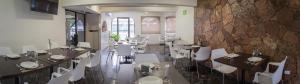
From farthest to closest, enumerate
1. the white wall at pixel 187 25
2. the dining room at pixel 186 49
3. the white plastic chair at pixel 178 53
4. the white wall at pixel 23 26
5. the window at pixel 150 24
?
the window at pixel 150 24
the white wall at pixel 187 25
the white plastic chair at pixel 178 53
the white wall at pixel 23 26
the dining room at pixel 186 49

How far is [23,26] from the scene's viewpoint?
552 centimetres

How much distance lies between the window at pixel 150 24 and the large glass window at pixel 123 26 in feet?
2.64

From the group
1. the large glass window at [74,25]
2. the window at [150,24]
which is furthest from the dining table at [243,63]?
the window at [150,24]

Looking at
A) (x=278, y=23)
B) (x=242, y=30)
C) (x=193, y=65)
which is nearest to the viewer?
(x=278, y=23)

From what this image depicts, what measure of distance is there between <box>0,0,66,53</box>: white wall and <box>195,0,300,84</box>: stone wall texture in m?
4.39

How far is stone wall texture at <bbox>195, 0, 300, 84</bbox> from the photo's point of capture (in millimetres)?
4242

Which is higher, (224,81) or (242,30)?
(242,30)

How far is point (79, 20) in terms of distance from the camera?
36.2ft

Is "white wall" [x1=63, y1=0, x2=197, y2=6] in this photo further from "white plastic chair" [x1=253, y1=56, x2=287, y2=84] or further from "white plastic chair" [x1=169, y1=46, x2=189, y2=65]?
"white plastic chair" [x1=253, y1=56, x2=287, y2=84]

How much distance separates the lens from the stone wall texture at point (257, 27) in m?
4.24

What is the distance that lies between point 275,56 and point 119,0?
408cm

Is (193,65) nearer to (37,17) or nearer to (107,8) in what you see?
(37,17)

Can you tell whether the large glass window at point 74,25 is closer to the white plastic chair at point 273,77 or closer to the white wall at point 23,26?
the white wall at point 23,26

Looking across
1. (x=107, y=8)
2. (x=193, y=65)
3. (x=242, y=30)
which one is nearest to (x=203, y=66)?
(x=193, y=65)
